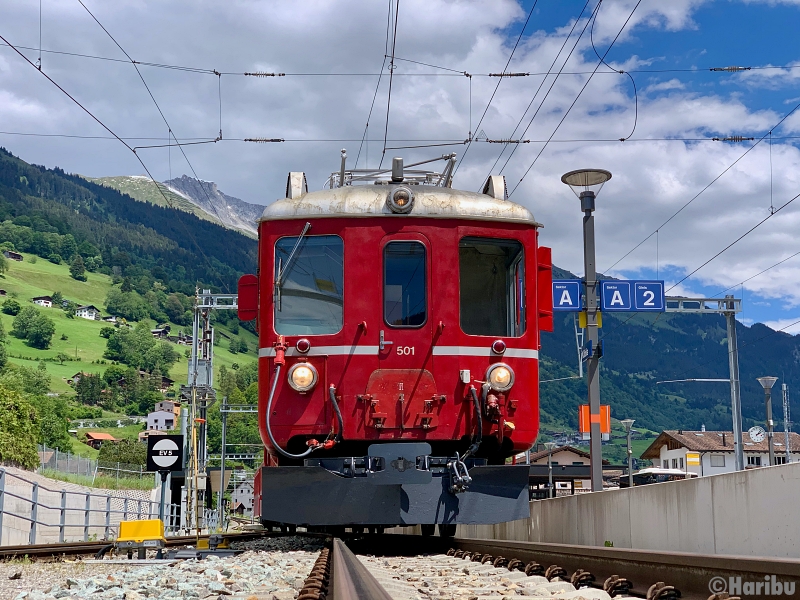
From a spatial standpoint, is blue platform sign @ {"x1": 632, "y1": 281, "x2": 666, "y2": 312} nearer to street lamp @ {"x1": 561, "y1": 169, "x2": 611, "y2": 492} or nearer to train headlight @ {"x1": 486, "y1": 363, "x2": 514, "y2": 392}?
street lamp @ {"x1": 561, "y1": 169, "x2": 611, "y2": 492}

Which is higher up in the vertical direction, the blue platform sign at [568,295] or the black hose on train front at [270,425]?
the blue platform sign at [568,295]

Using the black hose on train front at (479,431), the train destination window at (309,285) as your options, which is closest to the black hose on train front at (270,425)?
the train destination window at (309,285)

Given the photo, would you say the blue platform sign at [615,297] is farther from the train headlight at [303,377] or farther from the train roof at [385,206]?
the train headlight at [303,377]

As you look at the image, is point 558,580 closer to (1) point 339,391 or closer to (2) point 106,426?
(1) point 339,391

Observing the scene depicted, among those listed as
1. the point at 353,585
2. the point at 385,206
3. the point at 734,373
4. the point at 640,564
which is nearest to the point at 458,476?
the point at 385,206

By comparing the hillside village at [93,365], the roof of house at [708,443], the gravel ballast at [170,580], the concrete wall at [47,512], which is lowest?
the concrete wall at [47,512]

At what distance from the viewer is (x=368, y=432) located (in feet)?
31.8

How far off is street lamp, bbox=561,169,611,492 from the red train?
4391 millimetres

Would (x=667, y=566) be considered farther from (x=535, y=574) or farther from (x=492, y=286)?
(x=492, y=286)

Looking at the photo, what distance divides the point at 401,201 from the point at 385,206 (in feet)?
0.61

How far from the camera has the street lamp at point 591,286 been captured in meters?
14.7

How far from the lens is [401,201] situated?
33.9 feet

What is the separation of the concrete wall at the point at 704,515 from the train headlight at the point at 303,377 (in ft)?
10.6

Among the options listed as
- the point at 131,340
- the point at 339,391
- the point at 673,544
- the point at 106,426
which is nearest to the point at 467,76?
the point at 339,391
